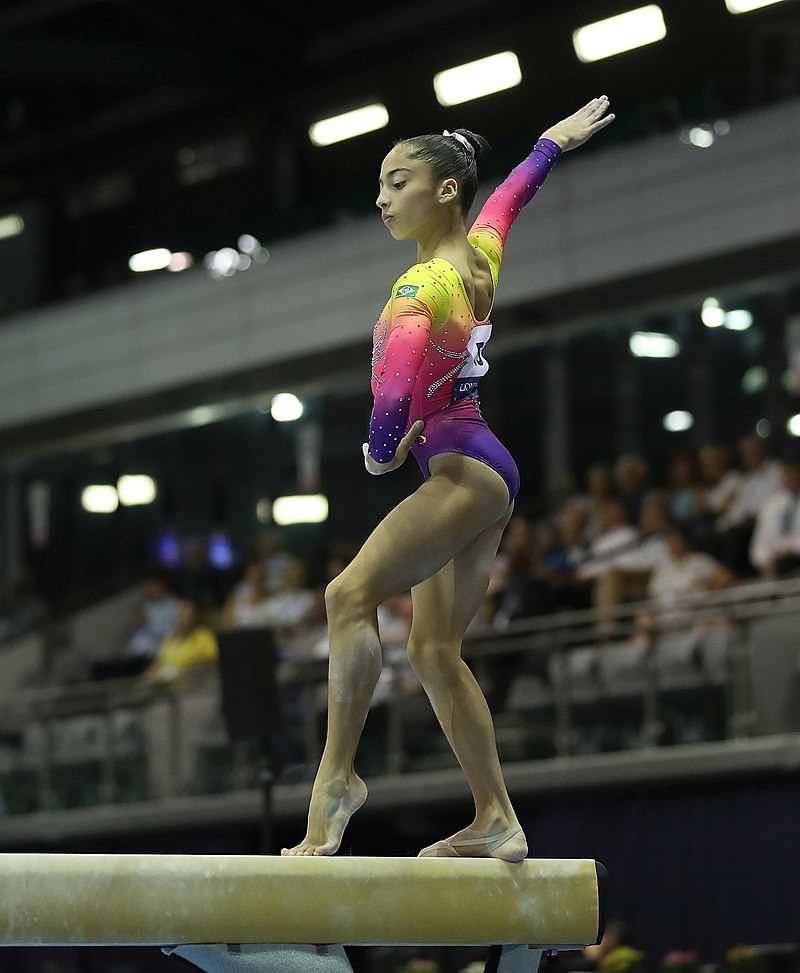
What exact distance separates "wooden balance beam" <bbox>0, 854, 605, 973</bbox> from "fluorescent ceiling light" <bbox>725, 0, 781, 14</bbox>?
33.5 ft

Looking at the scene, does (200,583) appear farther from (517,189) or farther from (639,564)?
(517,189)

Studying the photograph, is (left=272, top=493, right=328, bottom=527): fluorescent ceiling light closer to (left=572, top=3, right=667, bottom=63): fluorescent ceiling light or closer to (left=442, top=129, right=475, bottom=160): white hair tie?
(left=572, top=3, right=667, bottom=63): fluorescent ceiling light

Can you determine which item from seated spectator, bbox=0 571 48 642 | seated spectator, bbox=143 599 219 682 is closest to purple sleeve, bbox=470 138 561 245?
seated spectator, bbox=143 599 219 682

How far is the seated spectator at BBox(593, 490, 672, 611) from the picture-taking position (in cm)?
1073

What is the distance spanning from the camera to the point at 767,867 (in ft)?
32.2

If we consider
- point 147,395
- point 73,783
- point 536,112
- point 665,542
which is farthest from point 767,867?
point 147,395

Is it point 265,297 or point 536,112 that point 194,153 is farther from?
point 536,112

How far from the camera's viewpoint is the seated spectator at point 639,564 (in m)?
10.7

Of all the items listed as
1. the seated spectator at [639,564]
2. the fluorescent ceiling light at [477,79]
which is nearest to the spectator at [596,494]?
the seated spectator at [639,564]

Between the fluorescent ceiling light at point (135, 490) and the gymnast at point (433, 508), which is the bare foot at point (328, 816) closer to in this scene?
the gymnast at point (433, 508)

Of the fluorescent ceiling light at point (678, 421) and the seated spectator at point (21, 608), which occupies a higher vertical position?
the fluorescent ceiling light at point (678, 421)

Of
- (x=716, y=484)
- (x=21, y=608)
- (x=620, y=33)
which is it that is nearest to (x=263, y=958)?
(x=716, y=484)

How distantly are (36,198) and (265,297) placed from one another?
17.4 ft

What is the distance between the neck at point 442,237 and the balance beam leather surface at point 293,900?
1.54 m
